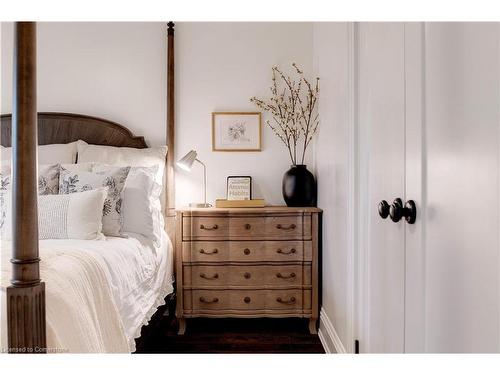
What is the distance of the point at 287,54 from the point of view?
3.13 meters

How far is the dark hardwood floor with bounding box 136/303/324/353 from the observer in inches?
97.8

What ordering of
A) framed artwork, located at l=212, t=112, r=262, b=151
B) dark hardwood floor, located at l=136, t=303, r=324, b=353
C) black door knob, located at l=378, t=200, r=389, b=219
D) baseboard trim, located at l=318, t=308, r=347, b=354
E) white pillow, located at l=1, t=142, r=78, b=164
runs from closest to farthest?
1. black door knob, located at l=378, t=200, r=389, b=219
2. baseboard trim, located at l=318, t=308, r=347, b=354
3. dark hardwood floor, located at l=136, t=303, r=324, b=353
4. white pillow, located at l=1, t=142, r=78, b=164
5. framed artwork, located at l=212, t=112, r=262, b=151

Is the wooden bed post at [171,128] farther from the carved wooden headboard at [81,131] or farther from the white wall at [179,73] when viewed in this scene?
the carved wooden headboard at [81,131]

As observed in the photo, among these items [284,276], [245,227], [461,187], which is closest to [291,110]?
[245,227]

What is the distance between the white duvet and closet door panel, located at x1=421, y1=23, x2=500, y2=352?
102 cm

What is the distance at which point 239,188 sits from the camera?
307 cm

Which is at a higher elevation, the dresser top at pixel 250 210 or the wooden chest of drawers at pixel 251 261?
the dresser top at pixel 250 210

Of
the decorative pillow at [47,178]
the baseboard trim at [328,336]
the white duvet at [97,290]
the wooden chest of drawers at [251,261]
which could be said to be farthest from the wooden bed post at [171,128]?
the baseboard trim at [328,336]

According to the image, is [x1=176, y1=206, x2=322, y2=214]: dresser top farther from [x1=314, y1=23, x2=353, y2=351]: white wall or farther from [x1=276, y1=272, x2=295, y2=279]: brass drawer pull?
[x1=276, y1=272, x2=295, y2=279]: brass drawer pull

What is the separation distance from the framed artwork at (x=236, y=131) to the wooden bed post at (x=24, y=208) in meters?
2.15

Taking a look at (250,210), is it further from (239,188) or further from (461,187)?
(461,187)

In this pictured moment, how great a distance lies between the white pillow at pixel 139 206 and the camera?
2443 mm

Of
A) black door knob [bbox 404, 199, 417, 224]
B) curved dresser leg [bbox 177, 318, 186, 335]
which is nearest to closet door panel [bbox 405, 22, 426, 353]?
black door knob [bbox 404, 199, 417, 224]
